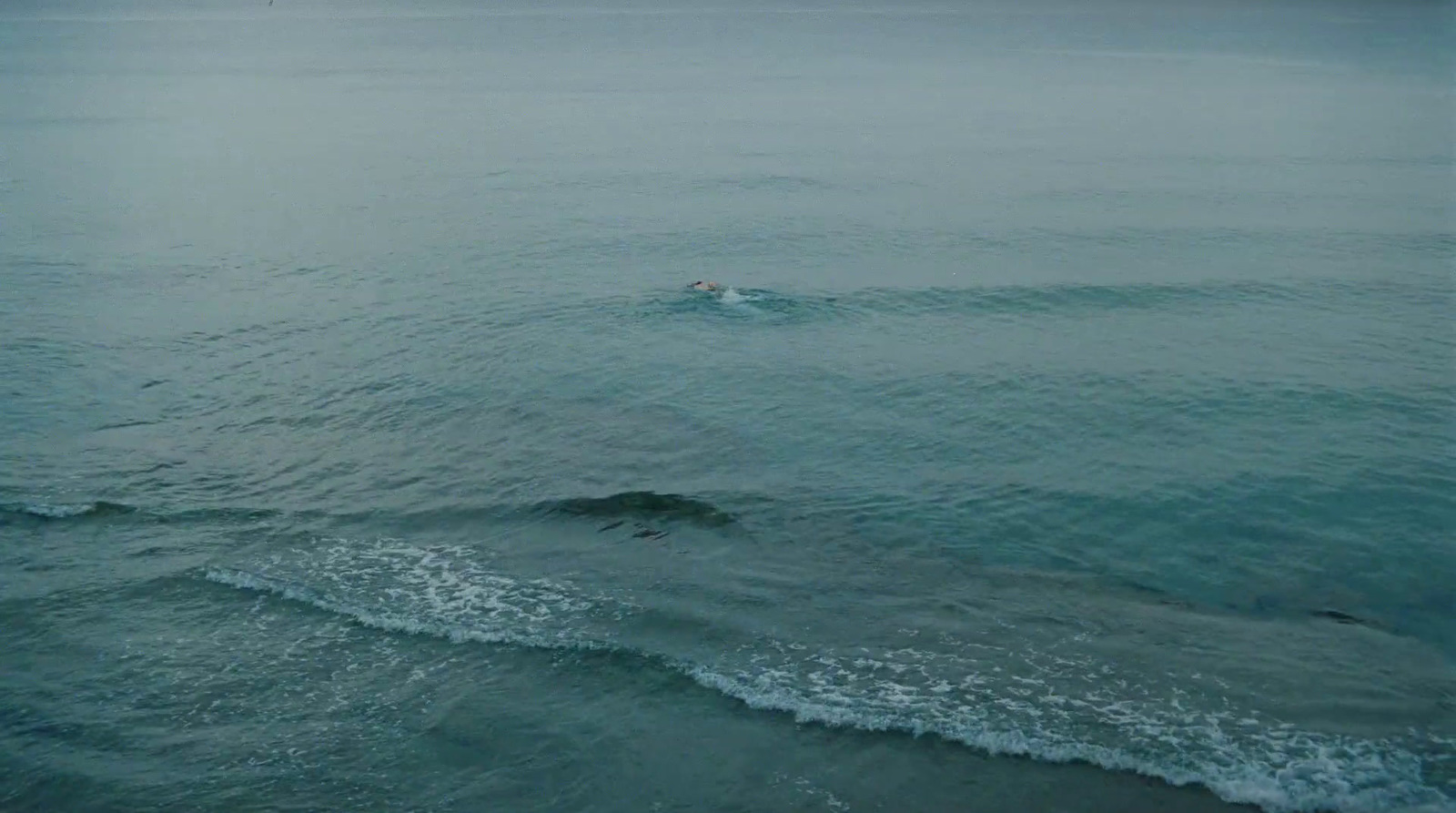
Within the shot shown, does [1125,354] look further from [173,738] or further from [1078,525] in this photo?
[173,738]

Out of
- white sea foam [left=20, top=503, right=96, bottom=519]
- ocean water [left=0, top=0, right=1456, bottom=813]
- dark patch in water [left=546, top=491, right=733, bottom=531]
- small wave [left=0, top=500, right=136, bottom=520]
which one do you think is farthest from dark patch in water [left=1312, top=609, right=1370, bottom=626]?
white sea foam [left=20, top=503, right=96, bottom=519]

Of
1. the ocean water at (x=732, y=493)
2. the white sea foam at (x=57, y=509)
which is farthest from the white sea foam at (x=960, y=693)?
the white sea foam at (x=57, y=509)

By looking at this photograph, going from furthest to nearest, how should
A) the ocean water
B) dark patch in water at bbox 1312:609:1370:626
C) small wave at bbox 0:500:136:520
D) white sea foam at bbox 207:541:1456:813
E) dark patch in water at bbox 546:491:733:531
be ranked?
dark patch in water at bbox 546:491:733:531 < small wave at bbox 0:500:136:520 < dark patch in water at bbox 1312:609:1370:626 < the ocean water < white sea foam at bbox 207:541:1456:813

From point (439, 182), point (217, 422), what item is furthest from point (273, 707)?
point (439, 182)

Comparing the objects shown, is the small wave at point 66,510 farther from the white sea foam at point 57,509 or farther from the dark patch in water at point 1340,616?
the dark patch in water at point 1340,616

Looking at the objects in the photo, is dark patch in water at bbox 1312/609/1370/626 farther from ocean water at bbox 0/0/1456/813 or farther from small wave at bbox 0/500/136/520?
small wave at bbox 0/500/136/520

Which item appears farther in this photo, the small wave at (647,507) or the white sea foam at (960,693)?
the small wave at (647,507)

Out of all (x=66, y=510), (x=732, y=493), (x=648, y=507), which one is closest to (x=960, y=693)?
(x=732, y=493)
